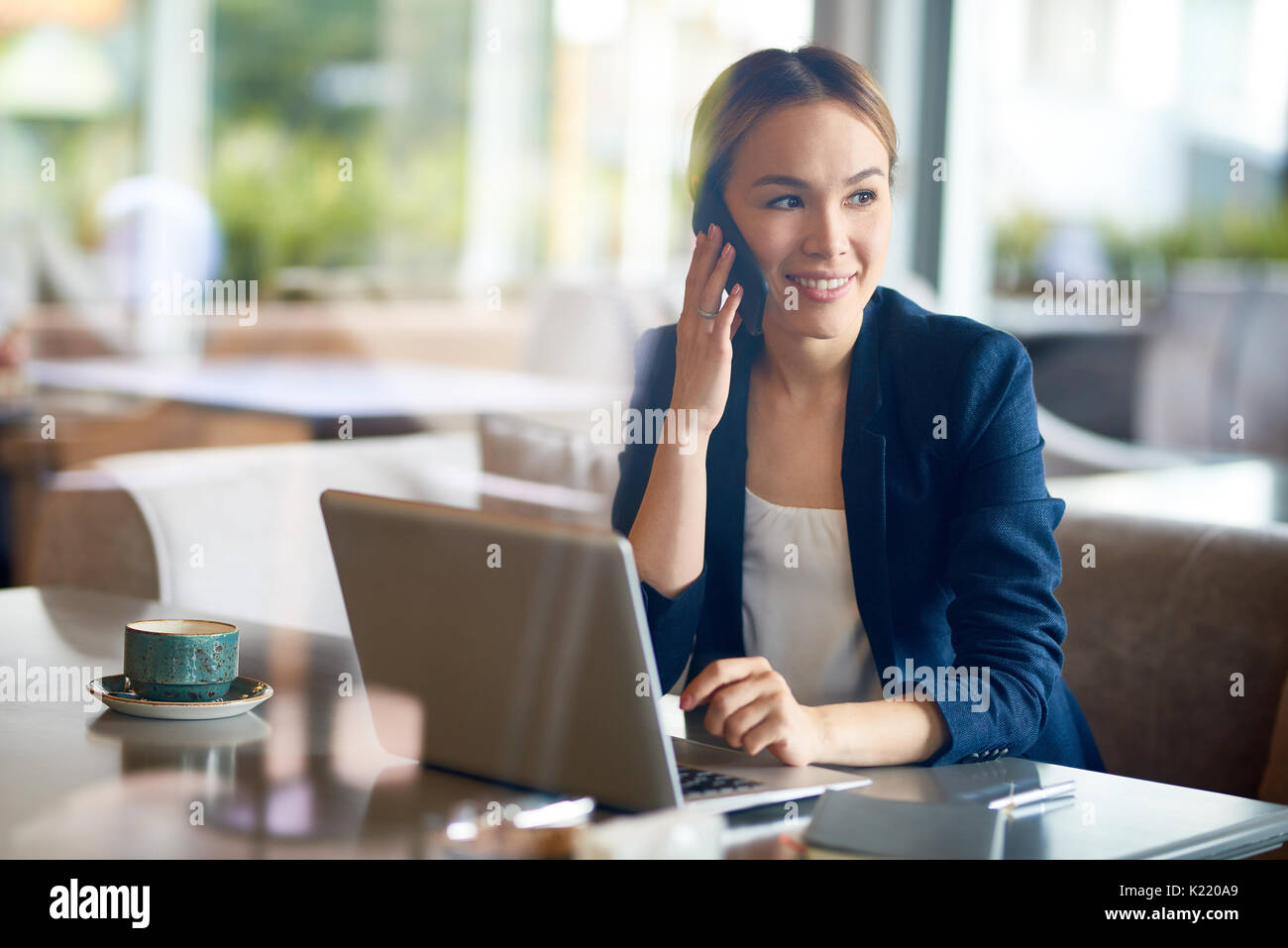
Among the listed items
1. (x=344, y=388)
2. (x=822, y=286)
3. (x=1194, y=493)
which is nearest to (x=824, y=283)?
(x=822, y=286)

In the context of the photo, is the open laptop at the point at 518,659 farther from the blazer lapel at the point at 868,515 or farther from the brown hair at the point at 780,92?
the brown hair at the point at 780,92

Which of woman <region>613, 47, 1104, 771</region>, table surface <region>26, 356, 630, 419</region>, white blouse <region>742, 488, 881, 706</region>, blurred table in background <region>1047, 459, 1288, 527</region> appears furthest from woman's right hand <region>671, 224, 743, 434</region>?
table surface <region>26, 356, 630, 419</region>

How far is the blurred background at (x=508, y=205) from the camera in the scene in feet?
13.0

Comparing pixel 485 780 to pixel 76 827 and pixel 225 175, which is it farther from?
pixel 225 175

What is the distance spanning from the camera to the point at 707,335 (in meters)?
1.37

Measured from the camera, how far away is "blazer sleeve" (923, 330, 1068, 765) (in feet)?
4.04

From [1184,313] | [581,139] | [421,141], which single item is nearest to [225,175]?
[421,141]

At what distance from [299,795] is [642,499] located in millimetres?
531

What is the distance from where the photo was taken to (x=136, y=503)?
220 centimetres

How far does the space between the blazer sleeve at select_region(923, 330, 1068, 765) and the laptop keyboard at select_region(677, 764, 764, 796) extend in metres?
0.23

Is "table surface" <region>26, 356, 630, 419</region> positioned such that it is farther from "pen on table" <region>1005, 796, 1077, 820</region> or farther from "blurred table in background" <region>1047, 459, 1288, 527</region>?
"pen on table" <region>1005, 796, 1077, 820</region>

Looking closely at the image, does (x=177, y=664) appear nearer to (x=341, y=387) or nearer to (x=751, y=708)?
(x=751, y=708)

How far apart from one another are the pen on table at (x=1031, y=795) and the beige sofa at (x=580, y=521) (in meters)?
0.63
